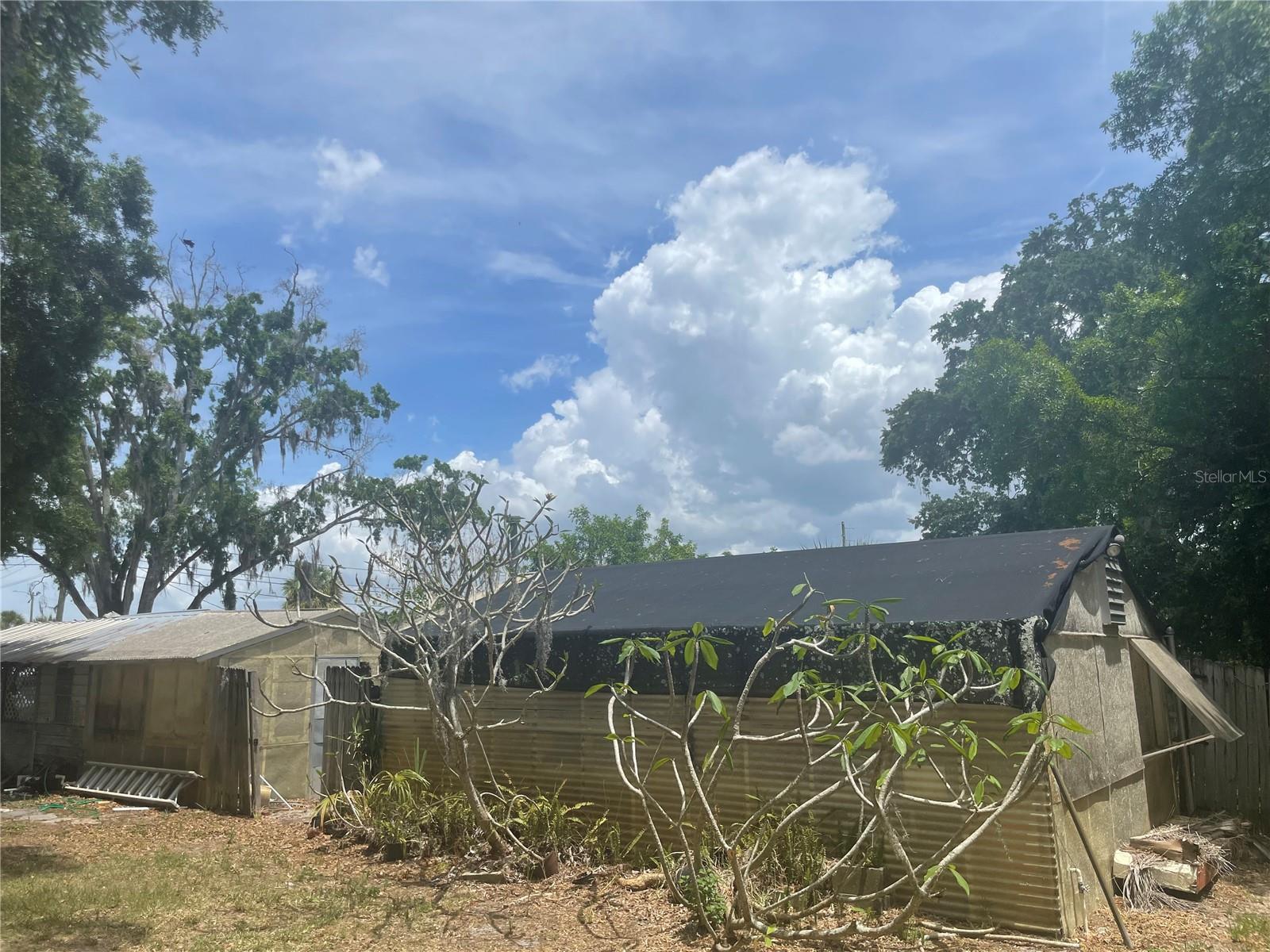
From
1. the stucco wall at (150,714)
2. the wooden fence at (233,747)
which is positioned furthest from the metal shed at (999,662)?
the stucco wall at (150,714)

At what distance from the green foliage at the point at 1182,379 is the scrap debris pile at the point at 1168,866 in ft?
17.5

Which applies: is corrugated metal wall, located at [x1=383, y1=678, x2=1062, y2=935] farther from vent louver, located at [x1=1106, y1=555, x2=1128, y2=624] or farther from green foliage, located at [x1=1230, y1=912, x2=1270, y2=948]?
vent louver, located at [x1=1106, y1=555, x2=1128, y2=624]

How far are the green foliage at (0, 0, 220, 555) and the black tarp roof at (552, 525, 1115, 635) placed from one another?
23.8ft

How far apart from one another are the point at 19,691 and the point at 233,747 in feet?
24.4

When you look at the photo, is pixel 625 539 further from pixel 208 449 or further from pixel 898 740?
pixel 898 740

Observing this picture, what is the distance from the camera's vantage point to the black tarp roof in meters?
7.28

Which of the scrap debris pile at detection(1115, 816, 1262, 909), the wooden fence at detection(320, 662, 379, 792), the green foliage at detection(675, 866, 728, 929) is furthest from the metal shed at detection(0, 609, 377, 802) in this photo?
the scrap debris pile at detection(1115, 816, 1262, 909)

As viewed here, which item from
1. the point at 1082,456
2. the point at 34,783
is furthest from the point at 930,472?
the point at 34,783

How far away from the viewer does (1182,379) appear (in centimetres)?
1310

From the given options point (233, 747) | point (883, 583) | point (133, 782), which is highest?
point (883, 583)

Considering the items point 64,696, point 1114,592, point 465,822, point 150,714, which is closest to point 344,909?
point 465,822

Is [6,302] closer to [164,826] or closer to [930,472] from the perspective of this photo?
[164,826]

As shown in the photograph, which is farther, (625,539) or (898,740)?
(625,539)

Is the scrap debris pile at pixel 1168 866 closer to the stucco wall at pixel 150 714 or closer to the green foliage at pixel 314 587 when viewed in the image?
the green foliage at pixel 314 587
